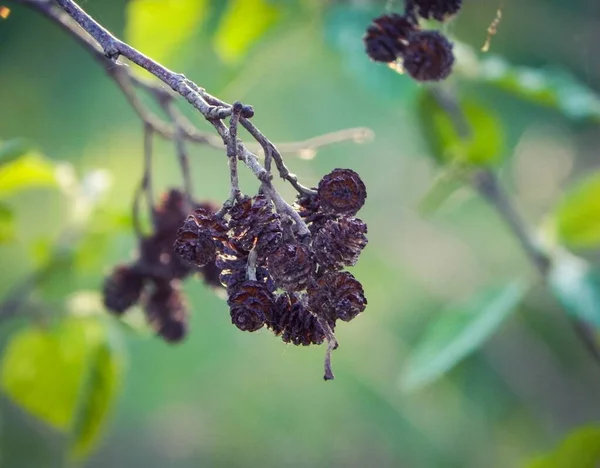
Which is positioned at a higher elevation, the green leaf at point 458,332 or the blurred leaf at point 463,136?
the blurred leaf at point 463,136

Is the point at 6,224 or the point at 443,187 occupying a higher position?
the point at 443,187

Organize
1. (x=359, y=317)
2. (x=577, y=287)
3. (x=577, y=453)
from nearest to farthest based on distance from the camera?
(x=577, y=453)
(x=577, y=287)
(x=359, y=317)

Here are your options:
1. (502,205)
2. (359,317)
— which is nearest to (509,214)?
(502,205)

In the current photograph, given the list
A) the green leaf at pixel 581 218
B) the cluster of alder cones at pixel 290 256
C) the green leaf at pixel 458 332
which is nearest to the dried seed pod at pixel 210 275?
the cluster of alder cones at pixel 290 256

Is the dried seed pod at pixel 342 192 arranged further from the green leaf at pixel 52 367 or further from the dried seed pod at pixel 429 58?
the green leaf at pixel 52 367

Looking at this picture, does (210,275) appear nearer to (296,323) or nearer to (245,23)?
(296,323)

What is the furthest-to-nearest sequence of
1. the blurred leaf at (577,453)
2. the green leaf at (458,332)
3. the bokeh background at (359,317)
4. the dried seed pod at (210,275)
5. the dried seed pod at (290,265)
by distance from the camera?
the bokeh background at (359,317)
the green leaf at (458,332)
the blurred leaf at (577,453)
the dried seed pod at (210,275)
the dried seed pod at (290,265)
